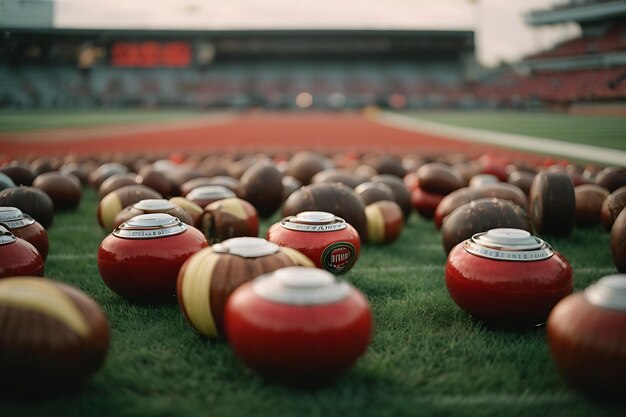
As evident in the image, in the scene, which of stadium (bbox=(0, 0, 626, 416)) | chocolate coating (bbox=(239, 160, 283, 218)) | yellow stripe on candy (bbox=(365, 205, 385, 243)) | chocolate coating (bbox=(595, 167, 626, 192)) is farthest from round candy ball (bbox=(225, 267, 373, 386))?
chocolate coating (bbox=(595, 167, 626, 192))

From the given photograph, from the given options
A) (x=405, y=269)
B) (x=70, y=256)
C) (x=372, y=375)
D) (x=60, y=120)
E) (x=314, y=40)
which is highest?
(x=314, y=40)

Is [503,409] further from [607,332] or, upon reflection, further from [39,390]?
[39,390]

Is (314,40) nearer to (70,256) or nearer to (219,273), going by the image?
(70,256)

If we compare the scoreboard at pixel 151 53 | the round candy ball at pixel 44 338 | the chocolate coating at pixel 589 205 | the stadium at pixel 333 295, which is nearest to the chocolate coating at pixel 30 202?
the stadium at pixel 333 295

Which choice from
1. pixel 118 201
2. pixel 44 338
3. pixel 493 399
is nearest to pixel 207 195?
pixel 118 201

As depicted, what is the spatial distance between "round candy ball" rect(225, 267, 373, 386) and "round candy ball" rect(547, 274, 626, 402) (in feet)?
A: 3.47

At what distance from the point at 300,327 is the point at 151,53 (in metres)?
67.5

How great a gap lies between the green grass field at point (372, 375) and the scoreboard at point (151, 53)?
64.2 metres

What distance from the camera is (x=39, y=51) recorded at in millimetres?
54531

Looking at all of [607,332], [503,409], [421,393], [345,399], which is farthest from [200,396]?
[607,332]

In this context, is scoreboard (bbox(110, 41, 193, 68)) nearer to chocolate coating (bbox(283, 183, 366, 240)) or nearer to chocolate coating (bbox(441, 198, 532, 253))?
chocolate coating (bbox(283, 183, 366, 240))

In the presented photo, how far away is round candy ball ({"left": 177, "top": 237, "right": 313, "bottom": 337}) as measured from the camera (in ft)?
11.2

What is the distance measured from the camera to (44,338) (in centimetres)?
272

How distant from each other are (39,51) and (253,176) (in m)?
56.4
